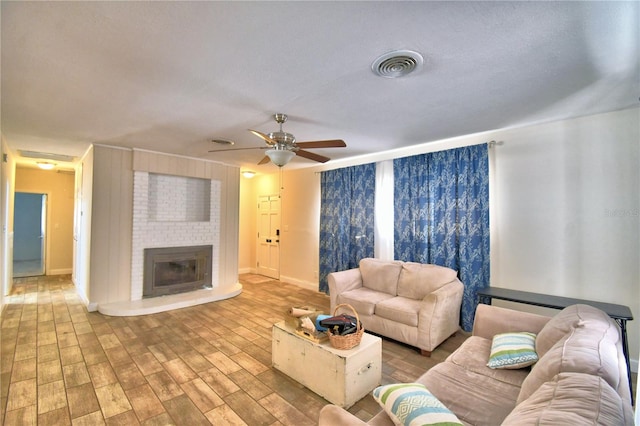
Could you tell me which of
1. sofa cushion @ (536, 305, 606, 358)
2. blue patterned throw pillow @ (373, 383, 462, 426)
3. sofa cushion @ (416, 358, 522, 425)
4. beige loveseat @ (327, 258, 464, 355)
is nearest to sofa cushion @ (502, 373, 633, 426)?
blue patterned throw pillow @ (373, 383, 462, 426)

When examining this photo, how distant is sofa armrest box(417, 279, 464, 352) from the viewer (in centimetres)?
303

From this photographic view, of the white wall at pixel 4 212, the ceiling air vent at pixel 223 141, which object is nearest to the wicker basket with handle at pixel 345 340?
the ceiling air vent at pixel 223 141

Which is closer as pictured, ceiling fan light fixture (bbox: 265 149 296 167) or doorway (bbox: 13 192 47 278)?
ceiling fan light fixture (bbox: 265 149 296 167)

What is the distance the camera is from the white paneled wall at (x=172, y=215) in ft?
15.5

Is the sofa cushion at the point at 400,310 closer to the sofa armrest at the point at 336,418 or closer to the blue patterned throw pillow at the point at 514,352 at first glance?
the blue patterned throw pillow at the point at 514,352

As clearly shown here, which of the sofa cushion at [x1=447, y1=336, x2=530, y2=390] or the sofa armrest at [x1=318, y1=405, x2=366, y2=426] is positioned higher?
the sofa armrest at [x1=318, y1=405, x2=366, y2=426]

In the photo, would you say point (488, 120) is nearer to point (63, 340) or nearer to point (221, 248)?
point (221, 248)

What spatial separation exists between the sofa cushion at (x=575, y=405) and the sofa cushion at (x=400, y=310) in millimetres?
2074

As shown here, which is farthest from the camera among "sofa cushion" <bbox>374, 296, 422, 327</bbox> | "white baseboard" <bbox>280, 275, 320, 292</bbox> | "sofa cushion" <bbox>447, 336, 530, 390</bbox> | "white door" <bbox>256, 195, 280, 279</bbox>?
"white door" <bbox>256, 195, 280, 279</bbox>

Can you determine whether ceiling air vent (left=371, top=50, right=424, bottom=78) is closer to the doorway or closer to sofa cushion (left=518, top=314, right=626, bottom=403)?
sofa cushion (left=518, top=314, right=626, bottom=403)

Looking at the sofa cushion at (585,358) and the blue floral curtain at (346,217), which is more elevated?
the blue floral curtain at (346,217)

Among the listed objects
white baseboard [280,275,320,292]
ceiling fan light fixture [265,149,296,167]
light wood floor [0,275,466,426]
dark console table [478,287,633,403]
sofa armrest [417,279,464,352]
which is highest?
ceiling fan light fixture [265,149,296,167]

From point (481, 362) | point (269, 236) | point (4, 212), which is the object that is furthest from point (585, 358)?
point (4, 212)

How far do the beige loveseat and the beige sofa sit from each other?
0.63 meters
